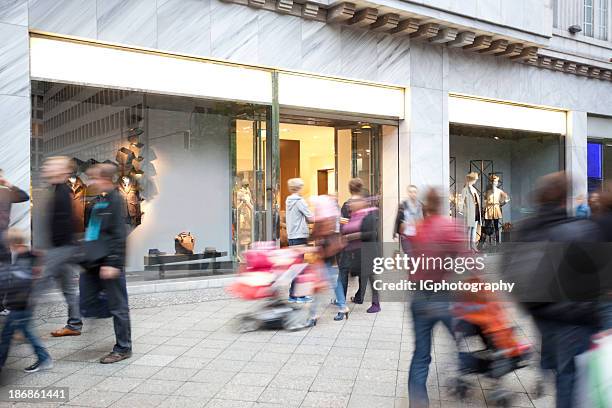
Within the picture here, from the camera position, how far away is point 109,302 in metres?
5.62

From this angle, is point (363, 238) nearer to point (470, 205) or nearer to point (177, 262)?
point (177, 262)

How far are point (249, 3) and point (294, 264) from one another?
5.16 metres

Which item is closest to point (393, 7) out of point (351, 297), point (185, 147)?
point (185, 147)

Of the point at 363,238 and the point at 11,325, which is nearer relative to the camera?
the point at 11,325

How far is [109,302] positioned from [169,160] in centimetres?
535

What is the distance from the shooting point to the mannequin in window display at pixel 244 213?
34.7ft

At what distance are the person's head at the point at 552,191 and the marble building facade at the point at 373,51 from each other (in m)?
3.06

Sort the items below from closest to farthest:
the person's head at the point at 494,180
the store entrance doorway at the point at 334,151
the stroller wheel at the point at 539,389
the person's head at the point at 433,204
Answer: the person's head at the point at 433,204 < the stroller wheel at the point at 539,389 < the store entrance doorway at the point at 334,151 < the person's head at the point at 494,180

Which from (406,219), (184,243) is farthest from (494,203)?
(184,243)

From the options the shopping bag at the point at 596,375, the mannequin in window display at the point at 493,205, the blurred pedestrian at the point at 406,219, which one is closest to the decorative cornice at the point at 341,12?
the blurred pedestrian at the point at 406,219

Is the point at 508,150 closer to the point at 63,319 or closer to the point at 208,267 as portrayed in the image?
the point at 208,267

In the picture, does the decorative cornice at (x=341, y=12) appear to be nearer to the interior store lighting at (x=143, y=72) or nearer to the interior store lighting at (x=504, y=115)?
the interior store lighting at (x=143, y=72)

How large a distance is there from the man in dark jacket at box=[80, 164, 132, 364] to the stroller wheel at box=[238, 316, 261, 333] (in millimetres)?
1647

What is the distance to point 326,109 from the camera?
1088 cm
